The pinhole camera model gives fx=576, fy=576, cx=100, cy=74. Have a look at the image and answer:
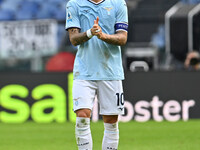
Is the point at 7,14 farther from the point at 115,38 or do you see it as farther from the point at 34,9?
the point at 115,38

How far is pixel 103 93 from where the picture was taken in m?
5.49

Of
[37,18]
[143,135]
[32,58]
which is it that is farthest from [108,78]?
[37,18]

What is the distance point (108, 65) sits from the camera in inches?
216

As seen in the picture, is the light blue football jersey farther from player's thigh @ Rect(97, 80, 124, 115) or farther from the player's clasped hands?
the player's clasped hands

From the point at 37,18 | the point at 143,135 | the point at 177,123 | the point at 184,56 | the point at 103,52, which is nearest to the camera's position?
the point at 103,52

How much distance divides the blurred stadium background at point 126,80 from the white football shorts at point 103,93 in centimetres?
220

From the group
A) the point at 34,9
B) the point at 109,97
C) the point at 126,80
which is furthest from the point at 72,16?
the point at 34,9

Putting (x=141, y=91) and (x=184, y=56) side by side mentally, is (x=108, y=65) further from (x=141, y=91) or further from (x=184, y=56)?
(x=184, y=56)

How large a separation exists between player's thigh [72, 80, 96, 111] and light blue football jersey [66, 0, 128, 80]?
6 centimetres

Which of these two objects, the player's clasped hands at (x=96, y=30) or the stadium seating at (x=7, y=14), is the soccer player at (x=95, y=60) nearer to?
the player's clasped hands at (x=96, y=30)

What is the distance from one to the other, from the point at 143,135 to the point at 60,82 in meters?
3.12

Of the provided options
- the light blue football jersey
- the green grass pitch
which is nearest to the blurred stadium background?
the green grass pitch

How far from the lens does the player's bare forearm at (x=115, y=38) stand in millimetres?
5199

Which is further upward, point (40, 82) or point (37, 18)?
point (37, 18)
